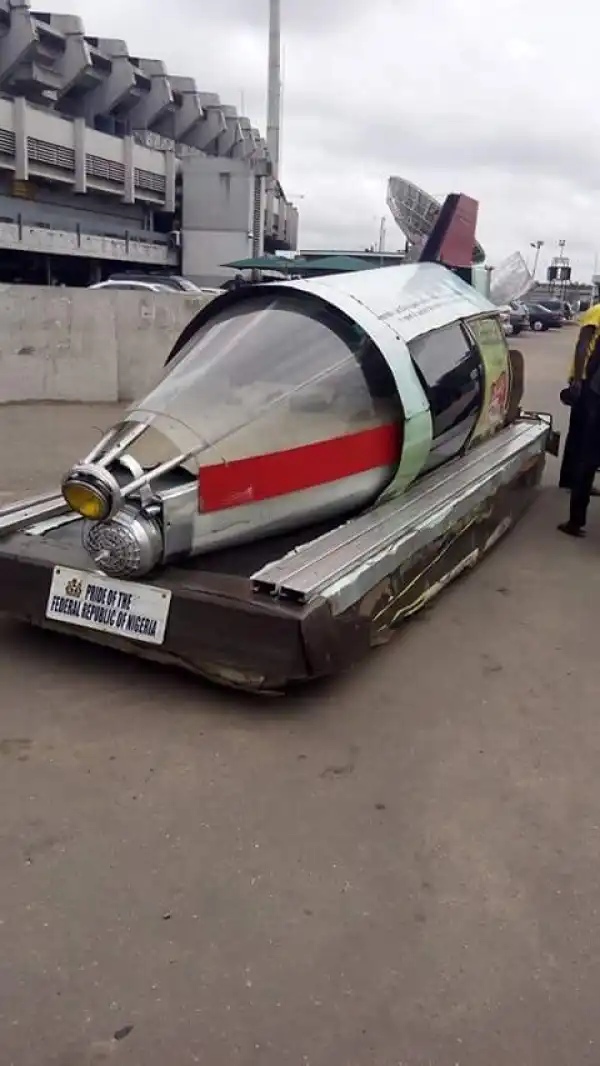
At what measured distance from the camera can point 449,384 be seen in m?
5.42

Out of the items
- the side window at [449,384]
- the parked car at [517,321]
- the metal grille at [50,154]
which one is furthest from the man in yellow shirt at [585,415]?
the metal grille at [50,154]

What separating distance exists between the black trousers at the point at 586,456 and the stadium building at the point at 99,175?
27670mm

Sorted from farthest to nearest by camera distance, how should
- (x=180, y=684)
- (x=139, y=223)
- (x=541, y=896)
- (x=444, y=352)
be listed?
1. (x=139, y=223)
2. (x=444, y=352)
3. (x=180, y=684)
4. (x=541, y=896)

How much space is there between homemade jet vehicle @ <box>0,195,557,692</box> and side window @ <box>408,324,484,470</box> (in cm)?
2

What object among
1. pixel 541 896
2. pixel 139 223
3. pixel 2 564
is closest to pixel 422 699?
pixel 541 896

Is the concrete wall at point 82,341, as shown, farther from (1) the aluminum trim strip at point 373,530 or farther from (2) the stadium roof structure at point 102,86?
(2) the stadium roof structure at point 102,86

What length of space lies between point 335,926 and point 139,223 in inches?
1757

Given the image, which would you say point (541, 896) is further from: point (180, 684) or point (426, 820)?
point (180, 684)

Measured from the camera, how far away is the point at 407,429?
480cm

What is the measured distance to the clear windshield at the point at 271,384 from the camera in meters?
4.22

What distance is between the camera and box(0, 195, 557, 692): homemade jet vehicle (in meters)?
3.71

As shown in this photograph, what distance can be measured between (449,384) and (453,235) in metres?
2.41

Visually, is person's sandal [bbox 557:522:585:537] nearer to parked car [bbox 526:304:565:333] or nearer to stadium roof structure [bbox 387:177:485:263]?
stadium roof structure [bbox 387:177:485:263]

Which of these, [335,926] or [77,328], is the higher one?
[77,328]
